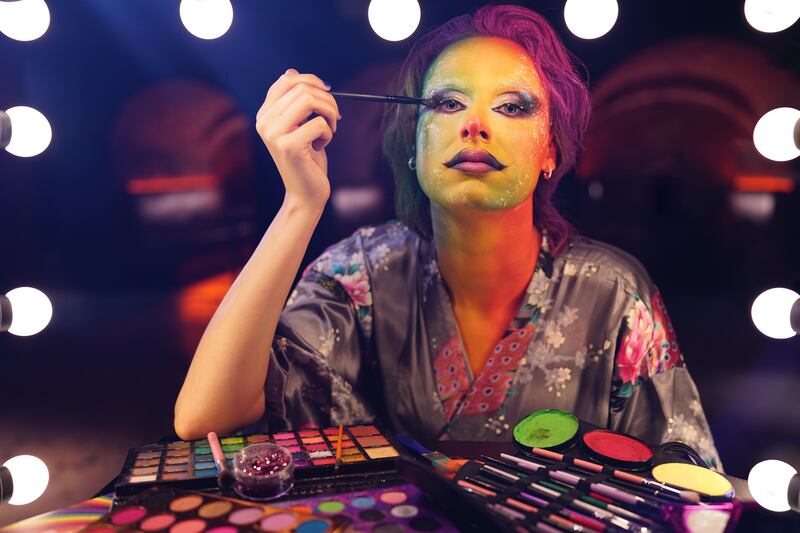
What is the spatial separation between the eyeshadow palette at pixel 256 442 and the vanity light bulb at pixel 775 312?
896mm

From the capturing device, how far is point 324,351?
140 cm

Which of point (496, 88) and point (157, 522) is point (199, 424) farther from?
point (496, 88)

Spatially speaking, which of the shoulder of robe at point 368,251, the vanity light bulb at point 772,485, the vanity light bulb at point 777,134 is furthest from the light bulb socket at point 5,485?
the vanity light bulb at point 777,134

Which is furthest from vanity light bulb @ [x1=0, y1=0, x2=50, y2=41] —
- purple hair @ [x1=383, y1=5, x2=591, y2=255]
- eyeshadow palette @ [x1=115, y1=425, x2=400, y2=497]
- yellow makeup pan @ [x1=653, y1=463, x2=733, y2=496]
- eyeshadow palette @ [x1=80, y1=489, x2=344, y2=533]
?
yellow makeup pan @ [x1=653, y1=463, x2=733, y2=496]

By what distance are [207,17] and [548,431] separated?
1.13m

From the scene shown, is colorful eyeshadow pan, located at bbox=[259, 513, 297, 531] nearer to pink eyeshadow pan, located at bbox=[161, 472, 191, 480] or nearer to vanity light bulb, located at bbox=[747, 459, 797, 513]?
pink eyeshadow pan, located at bbox=[161, 472, 191, 480]

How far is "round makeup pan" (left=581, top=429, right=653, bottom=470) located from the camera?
1.07 meters

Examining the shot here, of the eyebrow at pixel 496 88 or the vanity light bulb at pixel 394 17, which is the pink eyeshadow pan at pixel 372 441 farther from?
the vanity light bulb at pixel 394 17

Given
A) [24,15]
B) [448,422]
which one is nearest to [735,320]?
[448,422]

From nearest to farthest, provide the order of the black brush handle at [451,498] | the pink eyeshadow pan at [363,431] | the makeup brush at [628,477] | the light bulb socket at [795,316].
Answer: the black brush handle at [451,498] → the makeup brush at [628,477] → the pink eyeshadow pan at [363,431] → the light bulb socket at [795,316]

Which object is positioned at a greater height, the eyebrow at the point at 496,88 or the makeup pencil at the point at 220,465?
the eyebrow at the point at 496,88

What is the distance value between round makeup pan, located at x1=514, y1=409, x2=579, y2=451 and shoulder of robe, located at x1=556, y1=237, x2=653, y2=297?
0.35m

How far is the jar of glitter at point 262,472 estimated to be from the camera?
977mm

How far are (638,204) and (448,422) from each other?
66cm
